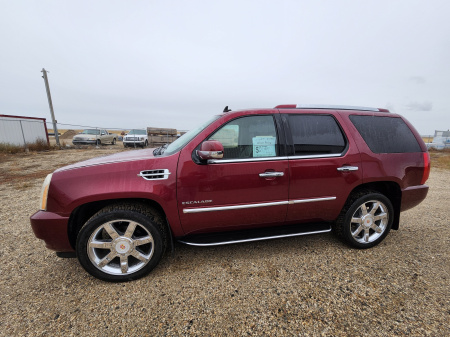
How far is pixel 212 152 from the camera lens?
1931 millimetres

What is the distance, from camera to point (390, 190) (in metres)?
2.75

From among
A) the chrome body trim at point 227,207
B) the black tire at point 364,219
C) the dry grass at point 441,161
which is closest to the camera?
the chrome body trim at point 227,207

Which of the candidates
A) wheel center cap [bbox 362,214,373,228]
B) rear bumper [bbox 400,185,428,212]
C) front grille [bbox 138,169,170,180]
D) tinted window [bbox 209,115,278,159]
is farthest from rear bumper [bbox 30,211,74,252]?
rear bumper [bbox 400,185,428,212]

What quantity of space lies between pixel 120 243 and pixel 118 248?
6cm

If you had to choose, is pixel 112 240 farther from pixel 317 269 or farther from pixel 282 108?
pixel 282 108

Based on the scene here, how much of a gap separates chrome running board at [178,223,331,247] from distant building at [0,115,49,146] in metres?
16.7

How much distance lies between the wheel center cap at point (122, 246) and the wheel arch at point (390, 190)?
8.66 ft

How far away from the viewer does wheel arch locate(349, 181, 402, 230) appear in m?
2.65

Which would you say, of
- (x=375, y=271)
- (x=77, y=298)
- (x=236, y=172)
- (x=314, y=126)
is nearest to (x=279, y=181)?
(x=236, y=172)

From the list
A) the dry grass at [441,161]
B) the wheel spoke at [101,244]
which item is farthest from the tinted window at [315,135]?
the dry grass at [441,161]

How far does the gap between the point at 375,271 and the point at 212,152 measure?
2.16m

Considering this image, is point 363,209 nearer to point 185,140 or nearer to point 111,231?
point 185,140

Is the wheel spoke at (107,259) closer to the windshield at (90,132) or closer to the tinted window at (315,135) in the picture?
the tinted window at (315,135)

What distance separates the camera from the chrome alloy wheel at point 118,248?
2.06 m
